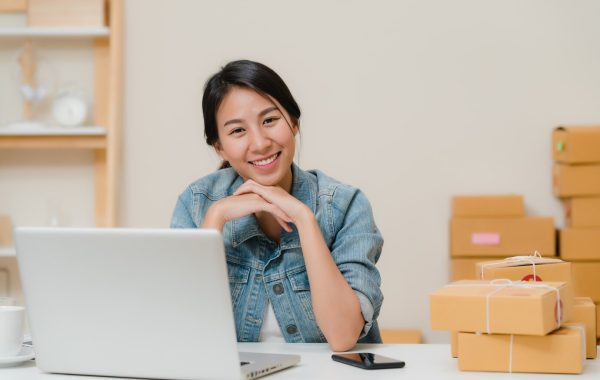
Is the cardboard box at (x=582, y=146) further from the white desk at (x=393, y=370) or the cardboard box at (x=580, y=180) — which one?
the white desk at (x=393, y=370)

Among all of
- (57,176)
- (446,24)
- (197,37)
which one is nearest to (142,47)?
(197,37)

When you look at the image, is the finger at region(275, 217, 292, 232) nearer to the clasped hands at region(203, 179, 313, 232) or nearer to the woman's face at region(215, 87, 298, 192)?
the clasped hands at region(203, 179, 313, 232)

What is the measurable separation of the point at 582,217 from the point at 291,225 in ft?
5.67

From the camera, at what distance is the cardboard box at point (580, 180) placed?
3189 mm

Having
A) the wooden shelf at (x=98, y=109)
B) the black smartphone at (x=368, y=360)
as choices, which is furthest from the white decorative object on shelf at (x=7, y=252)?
the black smartphone at (x=368, y=360)

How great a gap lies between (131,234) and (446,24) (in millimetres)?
2506

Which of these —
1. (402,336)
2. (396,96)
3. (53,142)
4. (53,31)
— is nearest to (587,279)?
(402,336)

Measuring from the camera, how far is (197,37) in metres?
3.64

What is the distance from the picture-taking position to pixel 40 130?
3.45m

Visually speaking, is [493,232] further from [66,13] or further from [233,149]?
[66,13]

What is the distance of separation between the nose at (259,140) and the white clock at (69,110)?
185 centimetres

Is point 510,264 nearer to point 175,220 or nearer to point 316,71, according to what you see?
→ point 175,220

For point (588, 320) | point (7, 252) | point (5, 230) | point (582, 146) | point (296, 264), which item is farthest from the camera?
point (5, 230)

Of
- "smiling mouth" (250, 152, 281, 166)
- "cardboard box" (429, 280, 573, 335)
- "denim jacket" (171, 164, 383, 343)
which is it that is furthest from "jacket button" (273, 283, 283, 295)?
"cardboard box" (429, 280, 573, 335)
